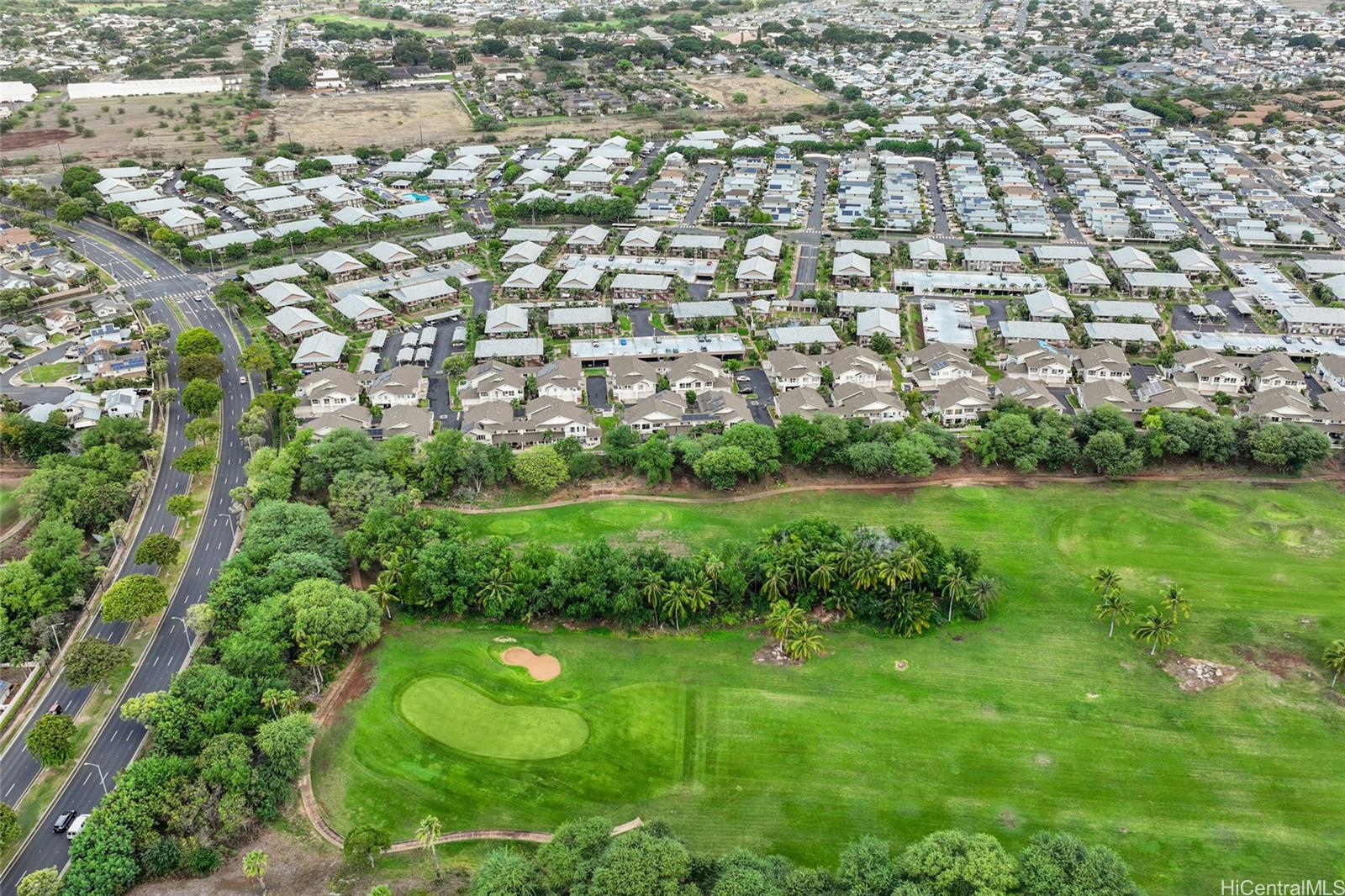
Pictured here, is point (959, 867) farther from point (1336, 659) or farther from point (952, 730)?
point (1336, 659)

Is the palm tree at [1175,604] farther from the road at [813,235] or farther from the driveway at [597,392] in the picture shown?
the road at [813,235]

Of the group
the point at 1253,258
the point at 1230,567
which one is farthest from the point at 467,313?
the point at 1253,258

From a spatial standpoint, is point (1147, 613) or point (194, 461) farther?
point (194, 461)

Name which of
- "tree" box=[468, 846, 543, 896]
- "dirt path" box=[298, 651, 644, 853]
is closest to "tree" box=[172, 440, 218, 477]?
"dirt path" box=[298, 651, 644, 853]

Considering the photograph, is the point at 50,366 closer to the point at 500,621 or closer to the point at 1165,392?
the point at 500,621

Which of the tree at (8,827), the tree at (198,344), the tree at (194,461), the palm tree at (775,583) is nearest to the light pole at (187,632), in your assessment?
the tree at (8,827)

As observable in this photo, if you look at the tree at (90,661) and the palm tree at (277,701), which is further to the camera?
the tree at (90,661)

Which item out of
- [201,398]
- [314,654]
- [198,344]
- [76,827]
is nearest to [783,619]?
[314,654]
